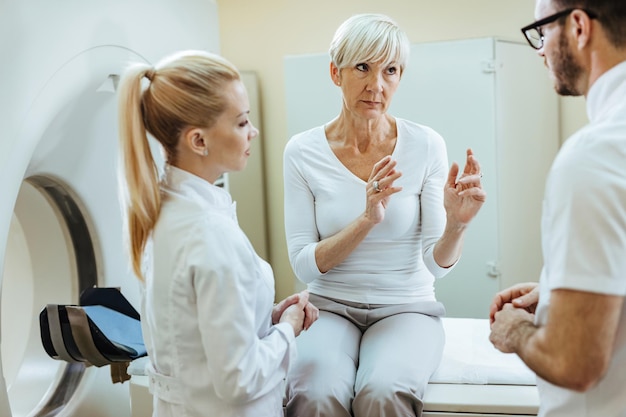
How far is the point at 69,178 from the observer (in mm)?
2086

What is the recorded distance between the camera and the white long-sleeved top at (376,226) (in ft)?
6.31

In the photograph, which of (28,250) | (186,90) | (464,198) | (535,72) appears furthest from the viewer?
(535,72)

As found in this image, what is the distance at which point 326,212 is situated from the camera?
1946mm

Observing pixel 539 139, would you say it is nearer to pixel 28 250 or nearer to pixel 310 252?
pixel 310 252

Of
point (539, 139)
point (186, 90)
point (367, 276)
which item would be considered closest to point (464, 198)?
point (367, 276)

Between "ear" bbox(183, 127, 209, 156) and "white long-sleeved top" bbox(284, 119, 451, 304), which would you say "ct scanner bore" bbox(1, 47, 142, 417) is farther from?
"ear" bbox(183, 127, 209, 156)

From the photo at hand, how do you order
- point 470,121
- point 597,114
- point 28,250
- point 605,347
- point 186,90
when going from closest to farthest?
point 605,347, point 597,114, point 186,90, point 28,250, point 470,121

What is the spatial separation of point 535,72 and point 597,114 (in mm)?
2067

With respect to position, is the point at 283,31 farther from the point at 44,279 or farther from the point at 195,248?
the point at 195,248

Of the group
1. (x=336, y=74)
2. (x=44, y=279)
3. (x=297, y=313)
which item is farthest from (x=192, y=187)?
(x=44, y=279)

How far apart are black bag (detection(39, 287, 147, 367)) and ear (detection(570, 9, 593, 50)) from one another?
1262mm

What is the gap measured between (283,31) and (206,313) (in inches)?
101

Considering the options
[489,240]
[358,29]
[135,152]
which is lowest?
[489,240]

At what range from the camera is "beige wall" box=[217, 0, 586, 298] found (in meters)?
3.35
